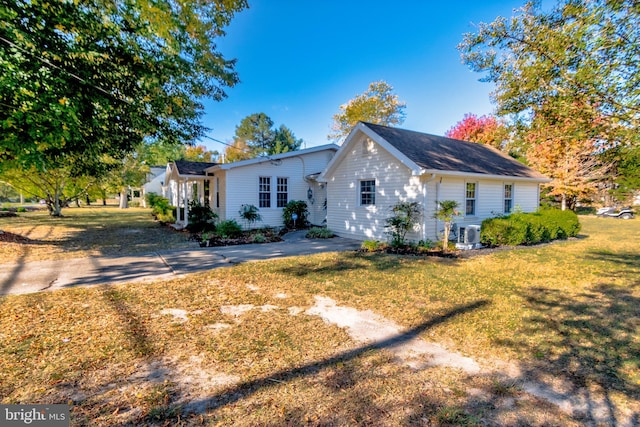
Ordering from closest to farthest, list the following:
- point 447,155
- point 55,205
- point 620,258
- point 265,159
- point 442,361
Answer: point 442,361 < point 620,258 < point 447,155 < point 265,159 < point 55,205

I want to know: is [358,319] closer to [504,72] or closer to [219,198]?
[504,72]

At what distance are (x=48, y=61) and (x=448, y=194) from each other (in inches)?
457

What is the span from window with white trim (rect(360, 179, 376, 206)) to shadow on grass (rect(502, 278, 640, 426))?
681 cm

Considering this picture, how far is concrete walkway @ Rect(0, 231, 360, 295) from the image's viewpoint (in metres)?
6.02

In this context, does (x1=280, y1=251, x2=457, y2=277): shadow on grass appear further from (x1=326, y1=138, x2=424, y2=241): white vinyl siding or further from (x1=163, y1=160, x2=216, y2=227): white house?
(x1=163, y1=160, x2=216, y2=227): white house

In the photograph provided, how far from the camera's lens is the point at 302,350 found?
11.1 ft

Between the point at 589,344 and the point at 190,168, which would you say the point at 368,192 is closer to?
the point at 589,344

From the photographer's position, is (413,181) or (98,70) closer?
(98,70)

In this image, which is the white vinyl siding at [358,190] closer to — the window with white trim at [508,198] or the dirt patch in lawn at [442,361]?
the window with white trim at [508,198]

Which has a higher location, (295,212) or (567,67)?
(567,67)

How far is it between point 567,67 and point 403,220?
6.71 m

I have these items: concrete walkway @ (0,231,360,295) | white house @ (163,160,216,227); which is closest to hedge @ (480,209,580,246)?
concrete walkway @ (0,231,360,295)

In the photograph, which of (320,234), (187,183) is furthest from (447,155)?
(187,183)

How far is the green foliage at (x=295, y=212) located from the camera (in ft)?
49.6
